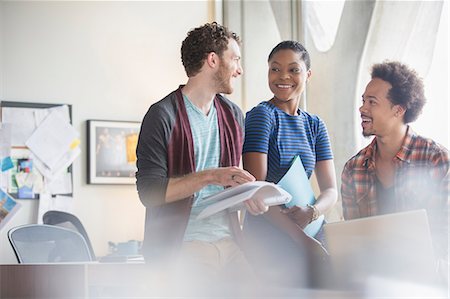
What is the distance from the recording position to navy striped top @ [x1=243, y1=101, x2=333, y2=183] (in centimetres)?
214

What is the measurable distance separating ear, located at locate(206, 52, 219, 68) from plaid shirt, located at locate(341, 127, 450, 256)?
1.81 feet

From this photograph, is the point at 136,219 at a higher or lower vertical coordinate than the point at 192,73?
lower

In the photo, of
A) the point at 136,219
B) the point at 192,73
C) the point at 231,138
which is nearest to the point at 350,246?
the point at 231,138

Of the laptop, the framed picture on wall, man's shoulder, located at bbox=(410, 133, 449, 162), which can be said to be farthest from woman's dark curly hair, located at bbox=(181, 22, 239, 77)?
the framed picture on wall

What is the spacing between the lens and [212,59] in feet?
6.66

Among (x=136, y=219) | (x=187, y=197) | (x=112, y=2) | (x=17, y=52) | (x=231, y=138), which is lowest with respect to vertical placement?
(x=136, y=219)

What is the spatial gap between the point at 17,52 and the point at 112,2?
81cm

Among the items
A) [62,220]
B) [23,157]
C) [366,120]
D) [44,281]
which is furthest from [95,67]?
[366,120]

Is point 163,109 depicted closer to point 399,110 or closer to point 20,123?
point 399,110

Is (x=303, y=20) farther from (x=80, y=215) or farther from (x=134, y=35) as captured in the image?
(x=80, y=215)

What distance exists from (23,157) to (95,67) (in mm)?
856

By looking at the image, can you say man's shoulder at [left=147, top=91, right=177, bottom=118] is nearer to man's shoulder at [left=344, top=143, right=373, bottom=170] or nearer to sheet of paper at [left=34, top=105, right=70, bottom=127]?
man's shoulder at [left=344, top=143, right=373, bottom=170]

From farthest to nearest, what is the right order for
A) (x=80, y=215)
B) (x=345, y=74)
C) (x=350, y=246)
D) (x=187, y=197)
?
(x=80, y=215) < (x=345, y=74) < (x=187, y=197) < (x=350, y=246)

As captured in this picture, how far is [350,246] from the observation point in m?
1.46
